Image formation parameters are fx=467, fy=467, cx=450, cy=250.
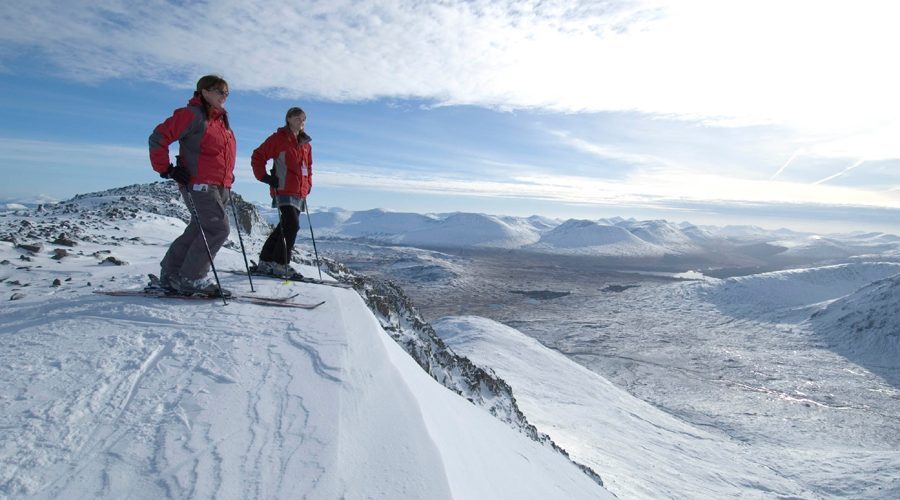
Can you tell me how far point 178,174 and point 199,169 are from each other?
25 cm

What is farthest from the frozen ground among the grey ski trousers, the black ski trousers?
the grey ski trousers

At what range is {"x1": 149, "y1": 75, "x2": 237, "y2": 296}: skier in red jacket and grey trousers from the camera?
4.66m

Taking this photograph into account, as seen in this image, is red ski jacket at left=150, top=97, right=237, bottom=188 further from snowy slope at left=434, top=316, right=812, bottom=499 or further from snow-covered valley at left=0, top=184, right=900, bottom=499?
snowy slope at left=434, top=316, right=812, bottom=499

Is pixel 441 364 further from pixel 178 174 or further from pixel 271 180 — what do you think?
pixel 178 174

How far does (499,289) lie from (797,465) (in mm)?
65664

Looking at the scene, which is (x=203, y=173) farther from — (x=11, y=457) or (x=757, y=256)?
(x=757, y=256)

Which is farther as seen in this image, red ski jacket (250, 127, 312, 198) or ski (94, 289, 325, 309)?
red ski jacket (250, 127, 312, 198)

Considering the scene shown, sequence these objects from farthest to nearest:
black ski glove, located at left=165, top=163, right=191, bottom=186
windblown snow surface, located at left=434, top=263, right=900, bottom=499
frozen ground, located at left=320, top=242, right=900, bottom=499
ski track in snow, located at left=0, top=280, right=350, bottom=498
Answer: frozen ground, located at left=320, top=242, right=900, bottom=499, windblown snow surface, located at left=434, top=263, right=900, bottom=499, black ski glove, located at left=165, top=163, right=191, bottom=186, ski track in snow, located at left=0, top=280, right=350, bottom=498

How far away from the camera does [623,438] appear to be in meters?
16.5

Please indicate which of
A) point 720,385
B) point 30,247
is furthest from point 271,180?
point 720,385

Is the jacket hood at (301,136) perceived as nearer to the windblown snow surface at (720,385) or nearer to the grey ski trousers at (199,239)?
the grey ski trousers at (199,239)

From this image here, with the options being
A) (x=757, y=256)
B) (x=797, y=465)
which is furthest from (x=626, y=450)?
(x=757, y=256)

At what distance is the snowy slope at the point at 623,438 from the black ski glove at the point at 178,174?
9.38m

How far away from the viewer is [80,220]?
12398 mm
